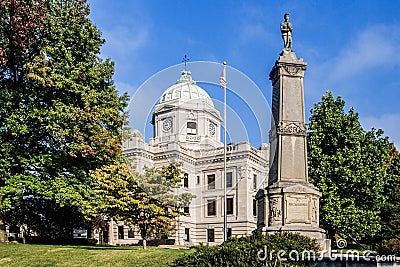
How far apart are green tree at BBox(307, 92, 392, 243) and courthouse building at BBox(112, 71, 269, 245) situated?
18.5 m

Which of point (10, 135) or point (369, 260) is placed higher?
point (10, 135)

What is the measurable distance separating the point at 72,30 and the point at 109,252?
555 inches

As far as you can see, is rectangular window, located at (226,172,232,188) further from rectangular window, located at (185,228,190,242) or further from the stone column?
the stone column

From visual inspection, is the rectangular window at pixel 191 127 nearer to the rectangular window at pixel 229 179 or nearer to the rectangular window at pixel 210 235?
the rectangular window at pixel 229 179

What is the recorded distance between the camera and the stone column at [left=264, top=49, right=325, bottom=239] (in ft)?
47.4

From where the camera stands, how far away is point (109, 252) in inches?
687

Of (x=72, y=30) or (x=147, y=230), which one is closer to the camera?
(x=147, y=230)

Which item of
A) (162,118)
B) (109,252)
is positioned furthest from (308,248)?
(162,118)

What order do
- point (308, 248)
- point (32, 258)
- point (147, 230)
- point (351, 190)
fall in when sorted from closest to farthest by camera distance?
point (308, 248) → point (32, 258) → point (147, 230) → point (351, 190)

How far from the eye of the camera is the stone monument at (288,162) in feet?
47.4

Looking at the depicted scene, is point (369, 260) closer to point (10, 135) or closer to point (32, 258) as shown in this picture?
point (32, 258)

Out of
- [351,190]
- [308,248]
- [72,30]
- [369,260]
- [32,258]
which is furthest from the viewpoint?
[351,190]

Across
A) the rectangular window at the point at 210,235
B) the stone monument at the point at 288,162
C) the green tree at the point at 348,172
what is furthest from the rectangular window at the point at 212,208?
the stone monument at the point at 288,162

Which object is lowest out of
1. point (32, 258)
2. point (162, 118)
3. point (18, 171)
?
point (32, 258)
